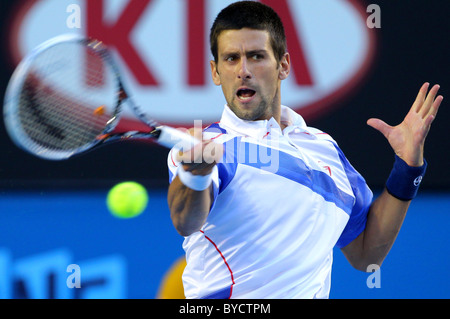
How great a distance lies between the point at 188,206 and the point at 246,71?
64cm

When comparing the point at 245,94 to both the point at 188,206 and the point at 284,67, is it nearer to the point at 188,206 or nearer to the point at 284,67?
the point at 284,67

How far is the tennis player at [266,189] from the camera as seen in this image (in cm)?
263

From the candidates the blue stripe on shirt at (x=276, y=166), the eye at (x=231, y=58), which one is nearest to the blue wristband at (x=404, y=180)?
Result: the blue stripe on shirt at (x=276, y=166)

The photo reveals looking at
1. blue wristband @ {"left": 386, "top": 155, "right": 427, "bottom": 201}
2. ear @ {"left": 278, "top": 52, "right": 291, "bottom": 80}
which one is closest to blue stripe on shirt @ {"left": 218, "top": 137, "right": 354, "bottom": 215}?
blue wristband @ {"left": 386, "top": 155, "right": 427, "bottom": 201}

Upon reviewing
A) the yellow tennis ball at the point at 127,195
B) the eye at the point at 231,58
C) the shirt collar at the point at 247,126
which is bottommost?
the yellow tennis ball at the point at 127,195

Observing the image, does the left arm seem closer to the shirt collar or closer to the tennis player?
the tennis player

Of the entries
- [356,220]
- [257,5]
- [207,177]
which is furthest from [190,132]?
[356,220]

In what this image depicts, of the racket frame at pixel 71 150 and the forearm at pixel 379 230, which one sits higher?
the racket frame at pixel 71 150

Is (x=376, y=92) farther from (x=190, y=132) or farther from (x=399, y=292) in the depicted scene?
(x=190, y=132)

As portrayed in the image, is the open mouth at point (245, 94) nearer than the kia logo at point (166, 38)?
Yes

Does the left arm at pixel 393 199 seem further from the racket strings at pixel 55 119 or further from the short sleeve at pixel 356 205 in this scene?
the racket strings at pixel 55 119

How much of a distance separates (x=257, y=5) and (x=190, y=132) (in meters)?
0.78

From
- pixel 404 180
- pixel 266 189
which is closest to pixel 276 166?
pixel 266 189

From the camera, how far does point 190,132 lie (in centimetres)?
243
